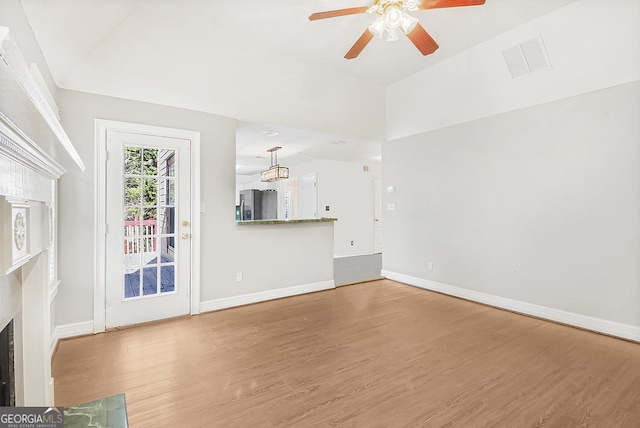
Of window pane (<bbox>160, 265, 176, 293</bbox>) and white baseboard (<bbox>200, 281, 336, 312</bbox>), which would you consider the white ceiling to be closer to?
window pane (<bbox>160, 265, 176, 293</bbox>)

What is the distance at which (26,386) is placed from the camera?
1.38 meters

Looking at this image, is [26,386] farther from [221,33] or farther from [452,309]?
[452,309]

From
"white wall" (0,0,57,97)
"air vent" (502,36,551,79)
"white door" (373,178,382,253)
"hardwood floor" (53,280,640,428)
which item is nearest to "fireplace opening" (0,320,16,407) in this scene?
"hardwood floor" (53,280,640,428)

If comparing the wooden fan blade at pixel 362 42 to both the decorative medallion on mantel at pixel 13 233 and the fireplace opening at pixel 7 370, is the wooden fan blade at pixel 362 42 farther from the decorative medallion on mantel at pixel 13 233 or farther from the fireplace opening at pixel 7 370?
the fireplace opening at pixel 7 370

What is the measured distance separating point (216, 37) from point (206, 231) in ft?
7.11

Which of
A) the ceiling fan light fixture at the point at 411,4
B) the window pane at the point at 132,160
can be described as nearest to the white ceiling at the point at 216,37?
the window pane at the point at 132,160

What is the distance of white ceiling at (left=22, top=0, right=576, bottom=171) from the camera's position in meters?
2.55

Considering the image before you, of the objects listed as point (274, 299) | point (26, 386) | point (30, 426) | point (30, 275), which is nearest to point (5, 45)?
point (30, 426)

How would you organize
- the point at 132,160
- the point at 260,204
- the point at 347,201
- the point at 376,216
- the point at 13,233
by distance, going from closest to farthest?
the point at 13,233
the point at 132,160
the point at 347,201
the point at 376,216
the point at 260,204

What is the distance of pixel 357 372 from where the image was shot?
7.48 ft

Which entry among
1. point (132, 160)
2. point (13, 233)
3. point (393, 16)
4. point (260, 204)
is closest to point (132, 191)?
point (132, 160)

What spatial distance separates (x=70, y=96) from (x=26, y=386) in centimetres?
266

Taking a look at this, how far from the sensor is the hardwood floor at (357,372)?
1824 mm

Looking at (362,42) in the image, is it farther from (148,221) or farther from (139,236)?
(139,236)
